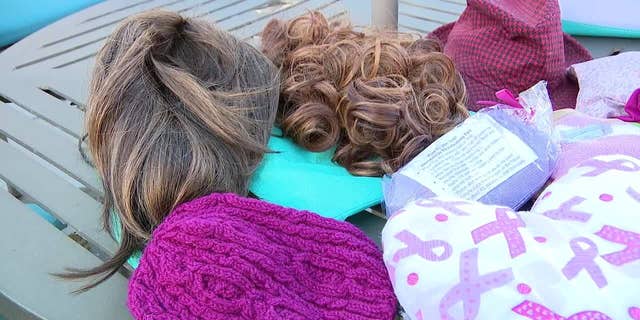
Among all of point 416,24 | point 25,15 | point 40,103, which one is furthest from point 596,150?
point 25,15

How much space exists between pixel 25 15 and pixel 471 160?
1.56 meters

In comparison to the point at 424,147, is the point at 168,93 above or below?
above

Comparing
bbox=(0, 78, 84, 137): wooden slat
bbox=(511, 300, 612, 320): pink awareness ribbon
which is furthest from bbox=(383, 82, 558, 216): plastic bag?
bbox=(0, 78, 84, 137): wooden slat

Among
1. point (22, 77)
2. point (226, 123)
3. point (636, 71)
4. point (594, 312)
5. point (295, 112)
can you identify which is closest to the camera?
point (594, 312)

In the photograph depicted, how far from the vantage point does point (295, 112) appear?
0.83 metres

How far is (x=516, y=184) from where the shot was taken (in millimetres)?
700

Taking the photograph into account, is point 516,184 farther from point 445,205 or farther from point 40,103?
point 40,103

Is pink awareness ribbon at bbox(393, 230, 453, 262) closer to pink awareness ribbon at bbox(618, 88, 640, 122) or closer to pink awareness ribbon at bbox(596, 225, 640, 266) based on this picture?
pink awareness ribbon at bbox(596, 225, 640, 266)

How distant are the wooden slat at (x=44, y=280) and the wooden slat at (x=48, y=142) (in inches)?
5.0

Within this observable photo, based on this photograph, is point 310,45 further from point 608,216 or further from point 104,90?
point 608,216

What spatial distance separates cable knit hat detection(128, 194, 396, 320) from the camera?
0.55 meters

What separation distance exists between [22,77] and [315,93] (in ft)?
2.32

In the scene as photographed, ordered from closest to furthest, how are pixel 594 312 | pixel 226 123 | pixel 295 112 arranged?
pixel 594 312
pixel 226 123
pixel 295 112

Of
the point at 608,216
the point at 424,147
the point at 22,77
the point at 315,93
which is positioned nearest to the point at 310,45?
the point at 315,93
